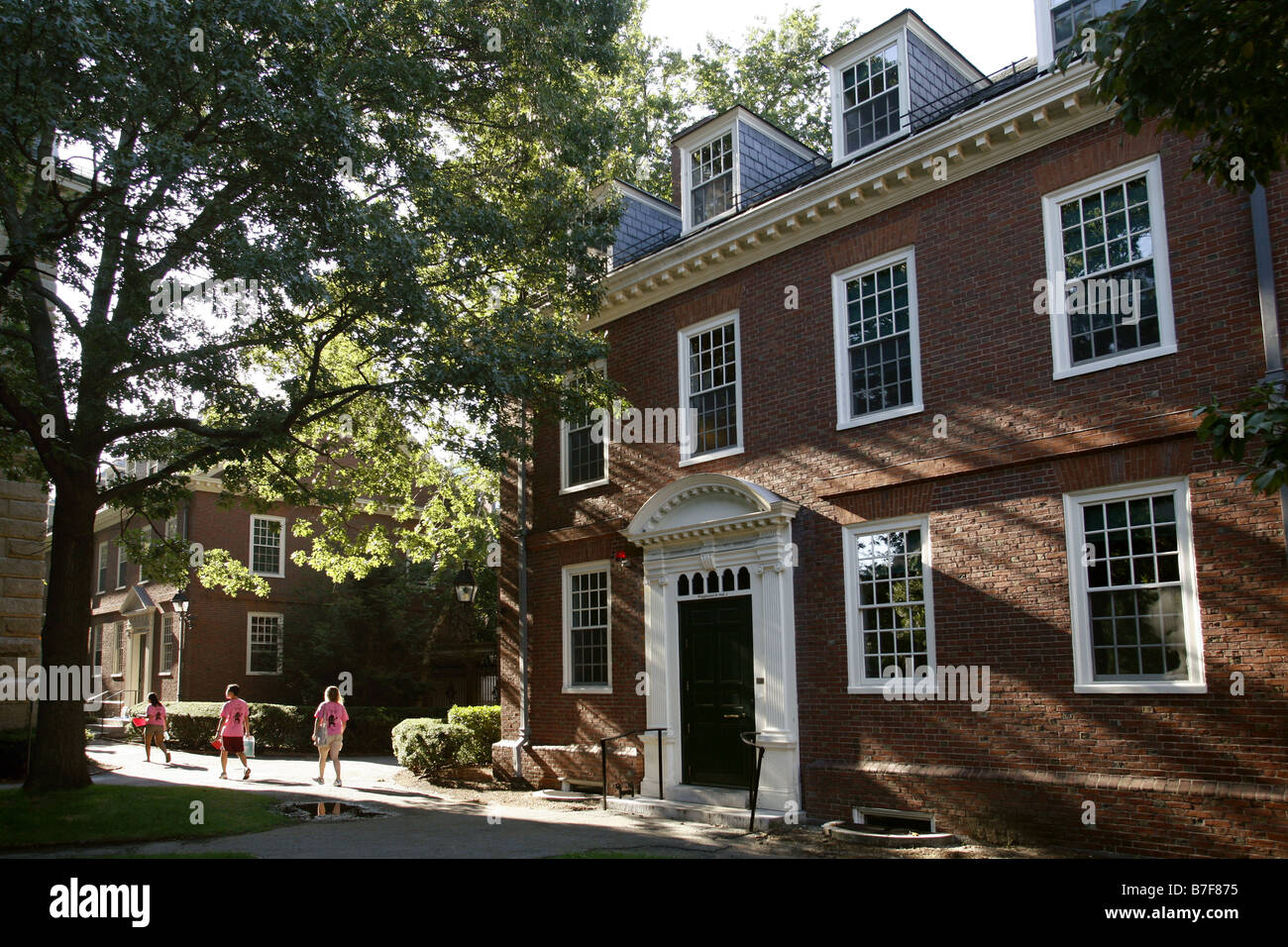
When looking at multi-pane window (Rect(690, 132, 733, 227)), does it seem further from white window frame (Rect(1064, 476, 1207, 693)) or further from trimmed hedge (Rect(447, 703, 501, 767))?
trimmed hedge (Rect(447, 703, 501, 767))

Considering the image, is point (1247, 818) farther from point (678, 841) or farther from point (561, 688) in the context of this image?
point (561, 688)

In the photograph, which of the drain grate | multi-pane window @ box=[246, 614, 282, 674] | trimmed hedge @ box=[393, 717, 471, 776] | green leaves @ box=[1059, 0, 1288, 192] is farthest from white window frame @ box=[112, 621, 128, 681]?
green leaves @ box=[1059, 0, 1288, 192]

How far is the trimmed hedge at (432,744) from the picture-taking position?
62.5ft

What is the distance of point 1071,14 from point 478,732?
15.1 metres

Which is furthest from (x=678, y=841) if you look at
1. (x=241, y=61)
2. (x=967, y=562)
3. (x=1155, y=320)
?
(x=241, y=61)

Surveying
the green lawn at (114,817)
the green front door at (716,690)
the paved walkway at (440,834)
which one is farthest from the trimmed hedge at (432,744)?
the green front door at (716,690)

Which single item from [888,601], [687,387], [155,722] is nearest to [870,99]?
[687,387]

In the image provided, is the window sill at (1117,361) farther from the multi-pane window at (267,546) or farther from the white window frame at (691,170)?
the multi-pane window at (267,546)

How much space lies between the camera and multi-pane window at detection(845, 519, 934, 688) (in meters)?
12.1

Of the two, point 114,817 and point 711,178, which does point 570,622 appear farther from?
point 711,178

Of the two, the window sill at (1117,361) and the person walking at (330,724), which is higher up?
the window sill at (1117,361)

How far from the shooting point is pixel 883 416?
41.8 ft

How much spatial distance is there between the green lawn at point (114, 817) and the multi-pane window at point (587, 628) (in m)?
5.13
